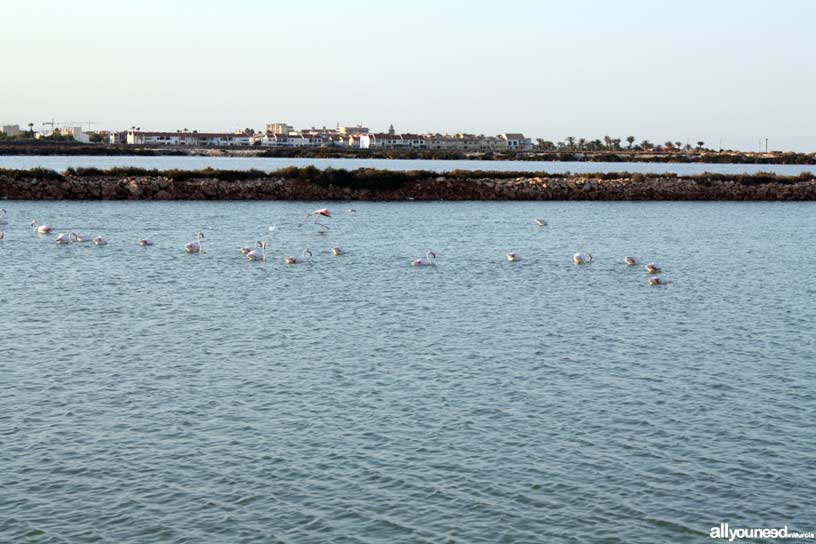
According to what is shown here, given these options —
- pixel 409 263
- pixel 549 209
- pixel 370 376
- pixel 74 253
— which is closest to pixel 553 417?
pixel 370 376

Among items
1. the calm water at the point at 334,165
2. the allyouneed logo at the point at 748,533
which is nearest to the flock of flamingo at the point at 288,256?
the allyouneed logo at the point at 748,533

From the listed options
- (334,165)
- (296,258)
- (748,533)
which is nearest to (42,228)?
(296,258)

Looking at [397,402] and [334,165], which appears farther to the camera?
[334,165]

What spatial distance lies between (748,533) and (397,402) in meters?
6.53

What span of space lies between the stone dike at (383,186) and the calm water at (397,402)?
24.6 meters

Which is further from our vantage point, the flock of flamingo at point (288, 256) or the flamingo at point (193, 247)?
the flamingo at point (193, 247)

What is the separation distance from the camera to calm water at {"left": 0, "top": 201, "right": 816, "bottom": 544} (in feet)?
40.1

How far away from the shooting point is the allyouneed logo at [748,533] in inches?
460

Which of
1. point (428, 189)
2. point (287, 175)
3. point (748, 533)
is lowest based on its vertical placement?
point (748, 533)

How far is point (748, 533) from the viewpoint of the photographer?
11.8 metres

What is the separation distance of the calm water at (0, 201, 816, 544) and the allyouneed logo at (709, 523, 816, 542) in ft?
0.51

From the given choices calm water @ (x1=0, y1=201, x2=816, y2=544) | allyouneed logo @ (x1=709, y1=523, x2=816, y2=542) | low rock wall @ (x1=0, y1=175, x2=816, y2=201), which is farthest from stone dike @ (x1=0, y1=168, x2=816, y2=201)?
allyouneed logo @ (x1=709, y1=523, x2=816, y2=542)

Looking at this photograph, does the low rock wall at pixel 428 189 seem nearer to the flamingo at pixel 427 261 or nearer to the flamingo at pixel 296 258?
the flamingo at pixel 296 258

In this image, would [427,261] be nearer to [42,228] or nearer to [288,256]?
[288,256]
